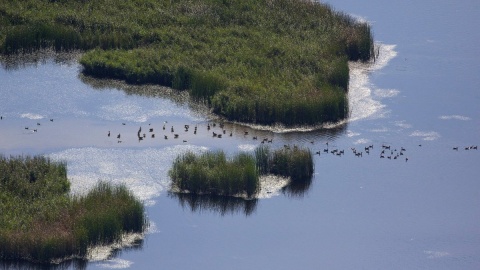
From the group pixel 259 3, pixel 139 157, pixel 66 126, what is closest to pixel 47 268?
pixel 139 157

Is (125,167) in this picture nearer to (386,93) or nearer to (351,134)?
(351,134)

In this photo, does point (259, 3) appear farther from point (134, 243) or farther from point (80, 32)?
point (134, 243)

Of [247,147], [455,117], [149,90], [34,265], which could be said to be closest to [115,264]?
[34,265]

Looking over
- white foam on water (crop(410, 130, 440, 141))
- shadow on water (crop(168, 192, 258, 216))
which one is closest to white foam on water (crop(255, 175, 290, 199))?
shadow on water (crop(168, 192, 258, 216))

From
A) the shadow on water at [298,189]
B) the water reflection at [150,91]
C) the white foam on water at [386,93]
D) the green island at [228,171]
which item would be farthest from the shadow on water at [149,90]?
the shadow on water at [298,189]

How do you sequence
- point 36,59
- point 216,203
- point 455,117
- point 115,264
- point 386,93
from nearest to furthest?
point 115,264, point 216,203, point 455,117, point 386,93, point 36,59

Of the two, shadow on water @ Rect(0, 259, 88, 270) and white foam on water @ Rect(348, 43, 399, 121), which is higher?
white foam on water @ Rect(348, 43, 399, 121)

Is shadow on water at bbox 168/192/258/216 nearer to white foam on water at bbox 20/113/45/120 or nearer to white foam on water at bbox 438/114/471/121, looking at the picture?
white foam on water at bbox 20/113/45/120
